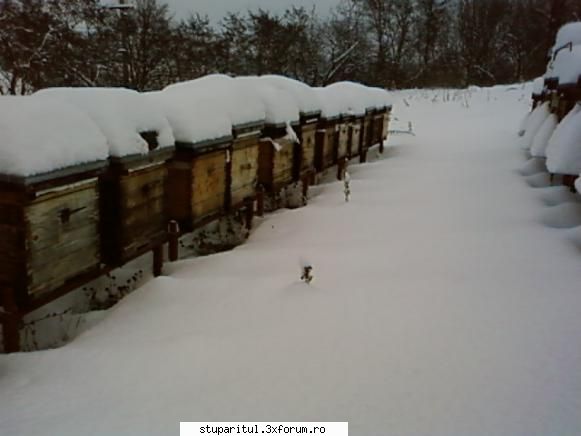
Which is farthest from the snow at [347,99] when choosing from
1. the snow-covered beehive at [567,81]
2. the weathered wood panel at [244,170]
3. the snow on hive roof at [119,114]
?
the snow on hive roof at [119,114]

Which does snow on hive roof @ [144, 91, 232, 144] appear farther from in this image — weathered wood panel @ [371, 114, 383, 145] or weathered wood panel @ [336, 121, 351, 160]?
weathered wood panel @ [371, 114, 383, 145]

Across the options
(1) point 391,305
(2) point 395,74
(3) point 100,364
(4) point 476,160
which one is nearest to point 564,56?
(4) point 476,160

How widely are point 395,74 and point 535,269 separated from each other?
80.2 feet

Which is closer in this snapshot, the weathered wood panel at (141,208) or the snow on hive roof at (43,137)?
the snow on hive roof at (43,137)

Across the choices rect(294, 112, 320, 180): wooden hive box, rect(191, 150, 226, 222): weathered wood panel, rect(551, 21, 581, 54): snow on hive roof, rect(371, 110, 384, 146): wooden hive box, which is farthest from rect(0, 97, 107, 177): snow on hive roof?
rect(551, 21, 581, 54): snow on hive roof

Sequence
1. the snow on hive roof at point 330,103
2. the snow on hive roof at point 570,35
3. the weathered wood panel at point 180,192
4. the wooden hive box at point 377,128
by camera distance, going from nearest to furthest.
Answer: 1. the weathered wood panel at point 180,192
2. the snow on hive roof at point 330,103
3. the snow on hive roof at point 570,35
4. the wooden hive box at point 377,128

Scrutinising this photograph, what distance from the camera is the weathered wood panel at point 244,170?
4824 mm

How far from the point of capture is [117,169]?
3328 mm

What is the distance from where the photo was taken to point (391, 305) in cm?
324

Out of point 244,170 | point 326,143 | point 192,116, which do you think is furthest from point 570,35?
point 192,116

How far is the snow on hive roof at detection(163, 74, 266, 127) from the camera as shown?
4413 millimetres

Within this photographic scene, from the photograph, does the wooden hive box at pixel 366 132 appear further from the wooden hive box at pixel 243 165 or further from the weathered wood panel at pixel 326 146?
the wooden hive box at pixel 243 165

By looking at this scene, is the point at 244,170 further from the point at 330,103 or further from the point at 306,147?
the point at 330,103

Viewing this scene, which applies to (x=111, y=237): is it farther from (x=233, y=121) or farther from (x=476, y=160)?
(x=476, y=160)
